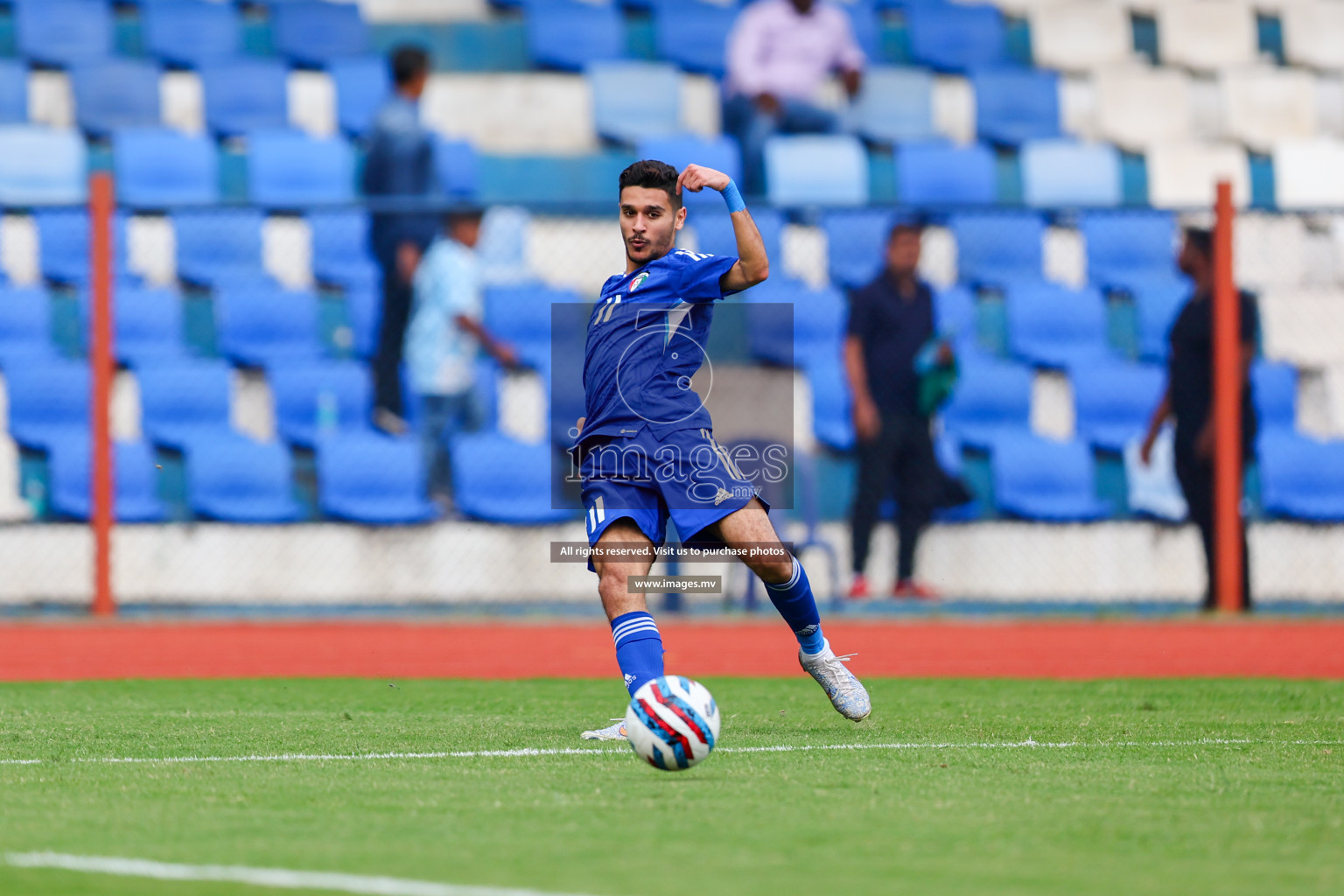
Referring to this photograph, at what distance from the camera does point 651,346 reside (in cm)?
609

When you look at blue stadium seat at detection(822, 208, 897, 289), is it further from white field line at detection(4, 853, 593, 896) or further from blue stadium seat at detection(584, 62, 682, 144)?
white field line at detection(4, 853, 593, 896)

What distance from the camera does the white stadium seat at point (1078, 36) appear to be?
17.8m

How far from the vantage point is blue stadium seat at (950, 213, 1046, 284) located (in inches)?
559

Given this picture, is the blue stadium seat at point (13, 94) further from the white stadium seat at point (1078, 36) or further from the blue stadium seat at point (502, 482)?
the white stadium seat at point (1078, 36)

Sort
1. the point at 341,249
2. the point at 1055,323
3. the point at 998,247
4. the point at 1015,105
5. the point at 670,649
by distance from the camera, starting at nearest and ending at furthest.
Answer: the point at 670,649 < the point at 341,249 < the point at 1055,323 < the point at 998,247 < the point at 1015,105

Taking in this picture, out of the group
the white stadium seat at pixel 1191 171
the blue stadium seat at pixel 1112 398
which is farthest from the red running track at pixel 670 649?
the white stadium seat at pixel 1191 171

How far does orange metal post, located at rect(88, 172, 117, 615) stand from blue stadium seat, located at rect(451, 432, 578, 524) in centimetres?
229

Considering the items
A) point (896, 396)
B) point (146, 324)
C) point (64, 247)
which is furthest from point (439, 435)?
point (64, 247)

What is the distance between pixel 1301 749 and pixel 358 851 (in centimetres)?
344

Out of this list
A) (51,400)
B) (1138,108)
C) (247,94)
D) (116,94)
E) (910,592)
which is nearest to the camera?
(910,592)

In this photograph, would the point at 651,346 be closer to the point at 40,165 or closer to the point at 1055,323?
the point at 1055,323

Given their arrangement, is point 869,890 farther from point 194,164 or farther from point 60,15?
point 60,15

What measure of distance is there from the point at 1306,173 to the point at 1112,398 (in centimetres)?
438

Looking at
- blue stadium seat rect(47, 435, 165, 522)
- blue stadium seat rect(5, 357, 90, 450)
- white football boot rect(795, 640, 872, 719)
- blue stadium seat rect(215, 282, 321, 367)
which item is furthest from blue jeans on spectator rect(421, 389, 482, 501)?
white football boot rect(795, 640, 872, 719)
